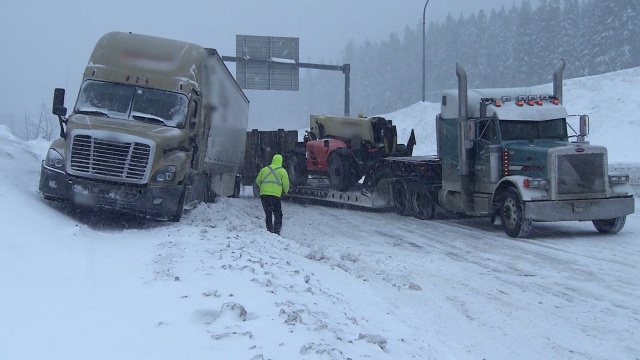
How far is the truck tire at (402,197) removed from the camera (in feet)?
56.7

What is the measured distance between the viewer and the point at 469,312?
25.3ft

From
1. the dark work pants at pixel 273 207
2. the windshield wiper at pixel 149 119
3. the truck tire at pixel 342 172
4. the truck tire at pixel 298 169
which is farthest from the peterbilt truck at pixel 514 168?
the windshield wiper at pixel 149 119

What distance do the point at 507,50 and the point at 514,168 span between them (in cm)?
7139

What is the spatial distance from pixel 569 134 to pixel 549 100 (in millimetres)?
872

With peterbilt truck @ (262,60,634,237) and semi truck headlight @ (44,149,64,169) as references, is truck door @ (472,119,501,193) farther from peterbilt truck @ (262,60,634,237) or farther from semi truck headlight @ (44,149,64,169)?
semi truck headlight @ (44,149,64,169)

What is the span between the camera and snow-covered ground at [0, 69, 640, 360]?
5.39m

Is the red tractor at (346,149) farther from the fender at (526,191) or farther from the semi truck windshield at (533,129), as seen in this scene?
the fender at (526,191)

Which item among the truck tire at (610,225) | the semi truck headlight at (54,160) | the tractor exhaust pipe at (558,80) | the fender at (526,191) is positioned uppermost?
the tractor exhaust pipe at (558,80)

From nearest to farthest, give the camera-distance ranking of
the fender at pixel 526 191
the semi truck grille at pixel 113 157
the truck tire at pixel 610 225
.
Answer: the semi truck grille at pixel 113 157 < the fender at pixel 526 191 < the truck tire at pixel 610 225

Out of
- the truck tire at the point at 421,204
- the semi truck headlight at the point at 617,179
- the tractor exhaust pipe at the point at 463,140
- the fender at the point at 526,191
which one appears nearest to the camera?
the fender at the point at 526,191

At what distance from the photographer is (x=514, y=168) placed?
13.5m

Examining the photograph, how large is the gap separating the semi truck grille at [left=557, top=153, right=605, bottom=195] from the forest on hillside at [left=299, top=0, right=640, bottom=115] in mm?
46895

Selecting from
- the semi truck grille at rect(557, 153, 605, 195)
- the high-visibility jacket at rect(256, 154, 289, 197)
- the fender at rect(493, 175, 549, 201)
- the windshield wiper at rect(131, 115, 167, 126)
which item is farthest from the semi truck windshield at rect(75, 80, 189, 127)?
the semi truck grille at rect(557, 153, 605, 195)

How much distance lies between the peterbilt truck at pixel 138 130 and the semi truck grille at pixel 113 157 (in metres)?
0.02
